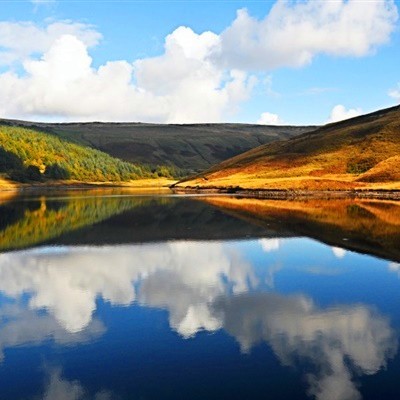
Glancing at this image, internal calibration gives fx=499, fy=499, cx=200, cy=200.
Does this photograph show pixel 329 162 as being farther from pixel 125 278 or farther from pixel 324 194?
pixel 125 278

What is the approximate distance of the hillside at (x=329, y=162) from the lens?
12288 cm

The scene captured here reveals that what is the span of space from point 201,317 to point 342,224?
121 feet

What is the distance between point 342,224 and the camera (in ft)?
182

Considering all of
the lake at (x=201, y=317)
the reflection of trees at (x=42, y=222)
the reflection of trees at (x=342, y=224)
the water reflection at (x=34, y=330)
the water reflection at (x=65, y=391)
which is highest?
the reflection of trees at (x=342, y=224)

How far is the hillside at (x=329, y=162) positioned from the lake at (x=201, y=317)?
7916 cm

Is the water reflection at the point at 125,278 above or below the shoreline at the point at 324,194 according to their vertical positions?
below

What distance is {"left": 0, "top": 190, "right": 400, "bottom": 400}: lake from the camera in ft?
51.4

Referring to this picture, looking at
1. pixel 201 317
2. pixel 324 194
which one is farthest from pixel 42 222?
pixel 324 194

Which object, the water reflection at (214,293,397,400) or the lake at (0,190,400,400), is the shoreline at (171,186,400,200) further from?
the water reflection at (214,293,397,400)

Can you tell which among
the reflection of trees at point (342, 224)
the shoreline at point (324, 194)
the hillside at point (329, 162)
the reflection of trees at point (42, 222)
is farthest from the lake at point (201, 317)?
the hillside at point (329, 162)

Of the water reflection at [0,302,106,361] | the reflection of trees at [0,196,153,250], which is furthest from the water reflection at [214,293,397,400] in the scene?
the reflection of trees at [0,196,153,250]

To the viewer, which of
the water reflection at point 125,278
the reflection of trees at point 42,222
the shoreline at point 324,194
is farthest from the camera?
the shoreline at point 324,194

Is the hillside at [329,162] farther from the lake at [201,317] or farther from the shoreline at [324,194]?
the lake at [201,317]

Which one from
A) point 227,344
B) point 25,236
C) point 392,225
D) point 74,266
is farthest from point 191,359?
point 392,225
